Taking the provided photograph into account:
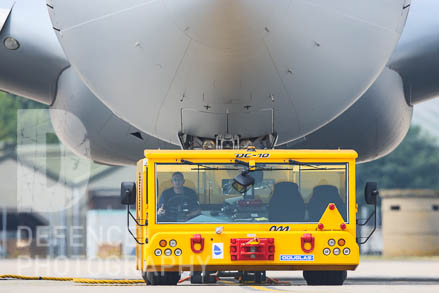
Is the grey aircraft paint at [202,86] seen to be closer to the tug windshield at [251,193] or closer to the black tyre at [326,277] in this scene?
the tug windshield at [251,193]

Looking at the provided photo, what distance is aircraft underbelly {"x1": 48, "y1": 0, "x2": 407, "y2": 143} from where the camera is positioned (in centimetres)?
1077

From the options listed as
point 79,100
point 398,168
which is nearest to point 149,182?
point 79,100

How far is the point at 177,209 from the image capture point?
11.7m

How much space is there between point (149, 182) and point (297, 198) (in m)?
1.67

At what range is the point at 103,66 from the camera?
39.4 ft

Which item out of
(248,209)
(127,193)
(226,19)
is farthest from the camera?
(248,209)

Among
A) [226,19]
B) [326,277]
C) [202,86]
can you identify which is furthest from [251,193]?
[226,19]

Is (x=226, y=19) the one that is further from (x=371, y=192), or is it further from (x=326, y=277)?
(x=326, y=277)

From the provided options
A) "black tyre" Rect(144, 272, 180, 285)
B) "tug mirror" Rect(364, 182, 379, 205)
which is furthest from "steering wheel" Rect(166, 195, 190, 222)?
"tug mirror" Rect(364, 182, 379, 205)

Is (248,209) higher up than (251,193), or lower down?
lower down

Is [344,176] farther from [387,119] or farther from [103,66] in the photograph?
[387,119]

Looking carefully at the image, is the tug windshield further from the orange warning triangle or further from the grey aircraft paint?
the grey aircraft paint

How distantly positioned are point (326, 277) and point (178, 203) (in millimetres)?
2211

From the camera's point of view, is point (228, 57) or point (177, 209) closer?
point (228, 57)
